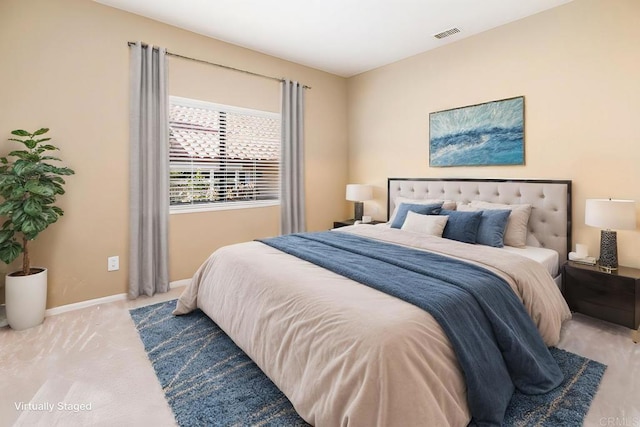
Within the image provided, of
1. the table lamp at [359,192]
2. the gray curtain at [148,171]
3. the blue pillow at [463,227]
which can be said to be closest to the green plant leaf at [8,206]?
the gray curtain at [148,171]

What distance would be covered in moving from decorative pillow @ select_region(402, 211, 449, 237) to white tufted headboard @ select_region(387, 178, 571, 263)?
0.69 meters

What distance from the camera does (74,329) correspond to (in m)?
2.61

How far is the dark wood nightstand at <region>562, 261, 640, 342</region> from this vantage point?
7.70 ft

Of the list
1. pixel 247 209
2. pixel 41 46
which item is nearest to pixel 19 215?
pixel 41 46

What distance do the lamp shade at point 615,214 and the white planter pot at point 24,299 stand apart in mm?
4388

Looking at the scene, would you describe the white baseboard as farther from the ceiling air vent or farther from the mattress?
the ceiling air vent

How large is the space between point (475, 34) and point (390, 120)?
1.36m

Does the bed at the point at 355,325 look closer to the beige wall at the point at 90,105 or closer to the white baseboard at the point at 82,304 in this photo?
the white baseboard at the point at 82,304

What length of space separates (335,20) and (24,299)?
3.65m

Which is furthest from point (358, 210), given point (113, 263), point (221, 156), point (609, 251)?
point (113, 263)

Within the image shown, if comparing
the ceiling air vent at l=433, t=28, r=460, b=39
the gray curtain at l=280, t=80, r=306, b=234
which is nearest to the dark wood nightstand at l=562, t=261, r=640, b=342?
the ceiling air vent at l=433, t=28, r=460, b=39

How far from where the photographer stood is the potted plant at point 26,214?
8.05ft

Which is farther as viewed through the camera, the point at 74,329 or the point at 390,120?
the point at 390,120

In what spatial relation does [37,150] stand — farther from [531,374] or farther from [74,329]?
[531,374]
